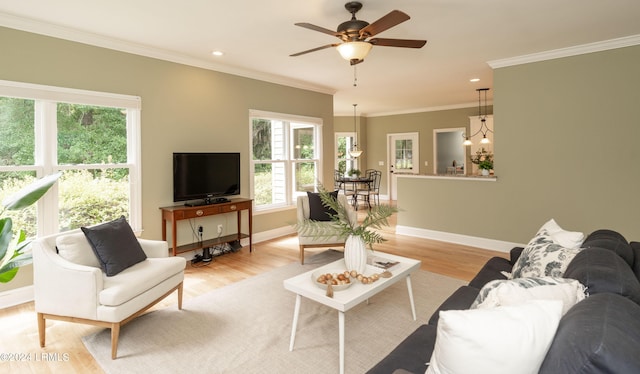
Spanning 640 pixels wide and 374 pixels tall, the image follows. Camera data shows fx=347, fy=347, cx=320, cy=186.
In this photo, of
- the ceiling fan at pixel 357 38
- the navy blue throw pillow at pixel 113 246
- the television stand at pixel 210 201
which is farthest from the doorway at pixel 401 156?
the navy blue throw pillow at pixel 113 246

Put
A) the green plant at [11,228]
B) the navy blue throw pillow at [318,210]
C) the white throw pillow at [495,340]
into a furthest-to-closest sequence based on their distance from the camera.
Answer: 1. the navy blue throw pillow at [318,210]
2. the green plant at [11,228]
3. the white throw pillow at [495,340]

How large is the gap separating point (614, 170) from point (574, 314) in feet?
13.2

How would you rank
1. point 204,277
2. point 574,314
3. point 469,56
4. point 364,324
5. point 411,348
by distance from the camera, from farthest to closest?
1. point 469,56
2. point 204,277
3. point 364,324
4. point 411,348
5. point 574,314

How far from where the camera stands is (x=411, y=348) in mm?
1674

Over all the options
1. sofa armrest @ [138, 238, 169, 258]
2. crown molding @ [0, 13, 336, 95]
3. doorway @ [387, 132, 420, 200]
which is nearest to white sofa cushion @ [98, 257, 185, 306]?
sofa armrest @ [138, 238, 169, 258]

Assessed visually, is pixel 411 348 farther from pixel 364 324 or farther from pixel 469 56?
pixel 469 56

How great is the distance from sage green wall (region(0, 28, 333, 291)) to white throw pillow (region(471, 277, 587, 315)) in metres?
1.93

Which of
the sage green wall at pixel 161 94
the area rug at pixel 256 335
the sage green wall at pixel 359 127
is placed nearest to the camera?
the area rug at pixel 256 335

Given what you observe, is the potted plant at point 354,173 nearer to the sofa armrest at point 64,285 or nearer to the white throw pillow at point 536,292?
the sofa armrest at point 64,285

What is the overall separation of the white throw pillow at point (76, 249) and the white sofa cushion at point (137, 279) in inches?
8.1

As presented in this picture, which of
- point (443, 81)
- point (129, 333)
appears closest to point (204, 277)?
point (129, 333)

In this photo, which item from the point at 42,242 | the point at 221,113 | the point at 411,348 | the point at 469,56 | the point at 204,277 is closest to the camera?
the point at 411,348

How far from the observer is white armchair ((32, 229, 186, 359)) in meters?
2.34

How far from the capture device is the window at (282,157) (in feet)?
18.3
